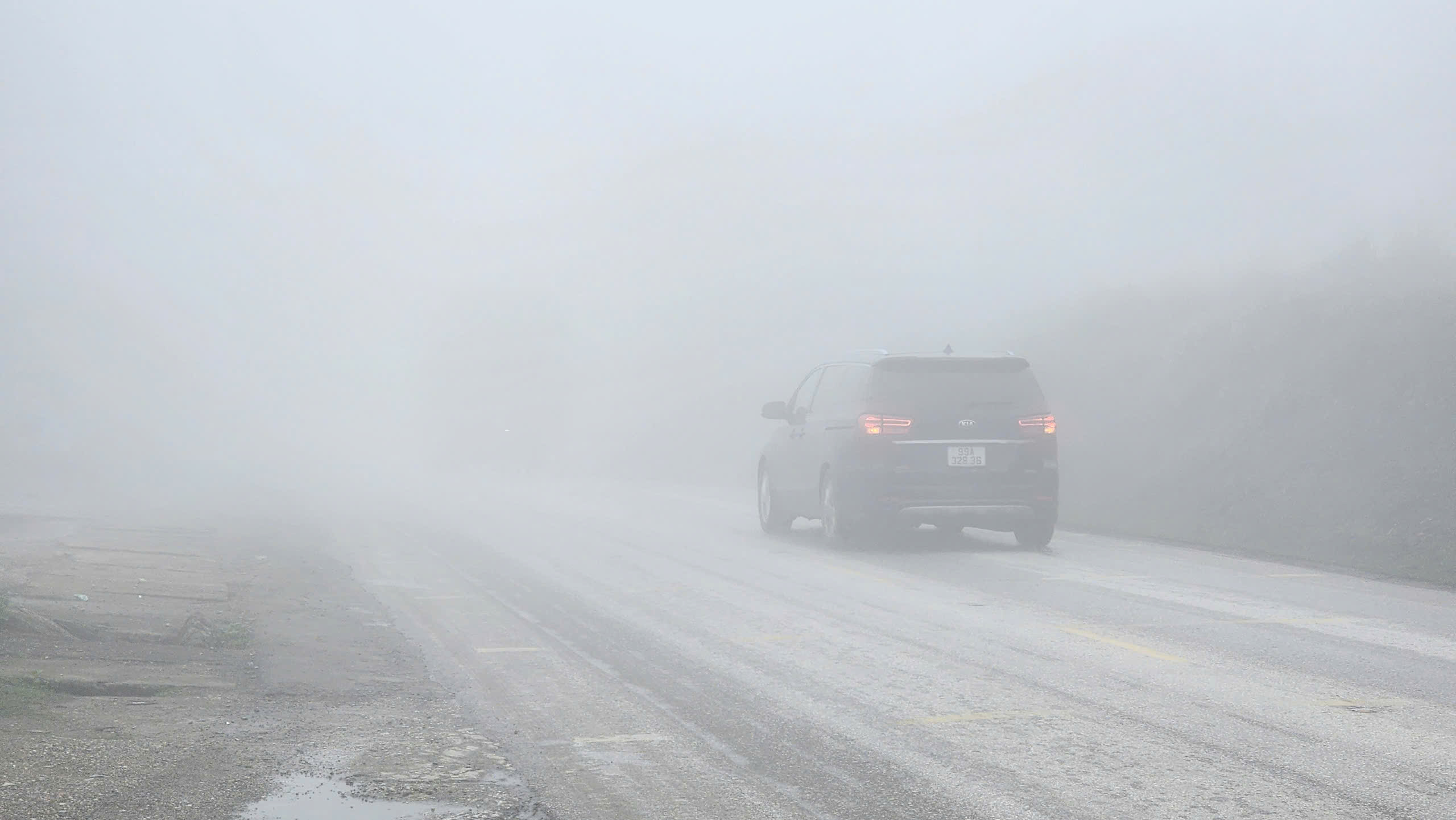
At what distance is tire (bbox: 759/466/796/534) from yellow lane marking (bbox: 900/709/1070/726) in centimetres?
969

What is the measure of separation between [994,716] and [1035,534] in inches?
308

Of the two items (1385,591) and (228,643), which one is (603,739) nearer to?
(228,643)

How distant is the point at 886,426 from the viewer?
44.1ft

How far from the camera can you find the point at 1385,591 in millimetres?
10258

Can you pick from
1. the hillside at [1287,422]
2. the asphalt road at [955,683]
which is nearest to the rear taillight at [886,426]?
Result: the asphalt road at [955,683]

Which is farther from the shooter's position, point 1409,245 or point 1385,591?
point 1409,245

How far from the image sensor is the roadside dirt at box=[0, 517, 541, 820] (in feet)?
16.0

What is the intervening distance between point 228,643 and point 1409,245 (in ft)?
71.1

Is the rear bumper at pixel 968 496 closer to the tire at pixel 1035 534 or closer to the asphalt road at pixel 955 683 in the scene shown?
the tire at pixel 1035 534

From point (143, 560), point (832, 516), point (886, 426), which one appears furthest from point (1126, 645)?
point (143, 560)

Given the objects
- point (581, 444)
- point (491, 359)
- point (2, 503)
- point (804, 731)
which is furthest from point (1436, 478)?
point (491, 359)

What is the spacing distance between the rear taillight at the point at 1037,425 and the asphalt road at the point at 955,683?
48.5 inches

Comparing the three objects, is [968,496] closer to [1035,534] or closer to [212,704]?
[1035,534]

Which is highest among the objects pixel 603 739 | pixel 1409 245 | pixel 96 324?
pixel 96 324
